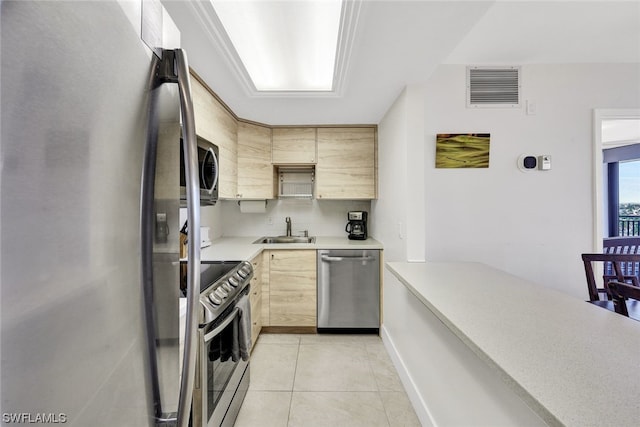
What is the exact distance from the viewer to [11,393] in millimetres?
287

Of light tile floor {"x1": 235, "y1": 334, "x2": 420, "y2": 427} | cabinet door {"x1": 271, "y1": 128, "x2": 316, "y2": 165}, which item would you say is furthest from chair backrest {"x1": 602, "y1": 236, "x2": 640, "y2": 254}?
cabinet door {"x1": 271, "y1": 128, "x2": 316, "y2": 165}

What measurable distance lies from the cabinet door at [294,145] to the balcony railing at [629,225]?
5573 millimetres

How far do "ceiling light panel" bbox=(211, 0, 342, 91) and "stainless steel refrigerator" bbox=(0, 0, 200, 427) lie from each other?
1100 mm

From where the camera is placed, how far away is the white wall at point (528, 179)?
2242 millimetres

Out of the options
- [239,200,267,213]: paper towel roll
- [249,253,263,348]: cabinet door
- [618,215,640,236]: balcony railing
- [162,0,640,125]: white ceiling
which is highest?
[162,0,640,125]: white ceiling

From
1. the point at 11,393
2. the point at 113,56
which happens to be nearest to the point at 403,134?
the point at 113,56

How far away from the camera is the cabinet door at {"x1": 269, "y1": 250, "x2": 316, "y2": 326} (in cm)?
274

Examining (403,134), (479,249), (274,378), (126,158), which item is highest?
(403,134)

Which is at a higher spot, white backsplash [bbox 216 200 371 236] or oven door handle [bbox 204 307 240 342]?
white backsplash [bbox 216 200 371 236]

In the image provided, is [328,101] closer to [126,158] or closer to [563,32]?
[563,32]

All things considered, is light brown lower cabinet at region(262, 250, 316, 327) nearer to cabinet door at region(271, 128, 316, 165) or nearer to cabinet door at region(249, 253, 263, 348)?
cabinet door at region(249, 253, 263, 348)

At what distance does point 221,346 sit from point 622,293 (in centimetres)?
203

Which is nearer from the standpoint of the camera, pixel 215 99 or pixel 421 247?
pixel 421 247

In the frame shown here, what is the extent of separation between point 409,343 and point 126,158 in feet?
6.70
